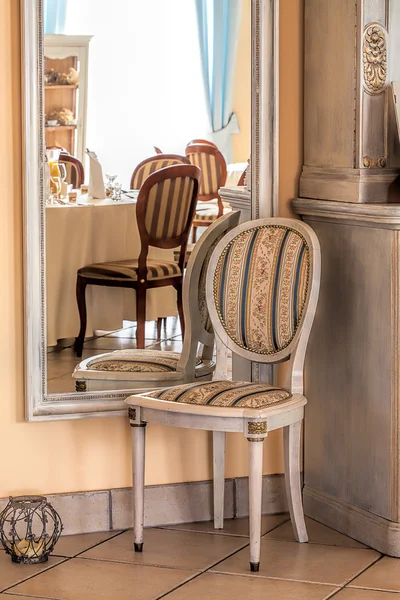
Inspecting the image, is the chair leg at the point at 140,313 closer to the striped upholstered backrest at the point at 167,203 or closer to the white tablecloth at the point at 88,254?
the white tablecloth at the point at 88,254

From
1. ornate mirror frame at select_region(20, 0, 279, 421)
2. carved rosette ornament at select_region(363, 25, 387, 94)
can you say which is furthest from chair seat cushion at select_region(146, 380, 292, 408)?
carved rosette ornament at select_region(363, 25, 387, 94)

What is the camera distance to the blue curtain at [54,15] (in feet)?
10.7

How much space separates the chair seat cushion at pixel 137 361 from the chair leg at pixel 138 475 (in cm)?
28

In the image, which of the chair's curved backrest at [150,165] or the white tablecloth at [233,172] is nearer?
the chair's curved backrest at [150,165]

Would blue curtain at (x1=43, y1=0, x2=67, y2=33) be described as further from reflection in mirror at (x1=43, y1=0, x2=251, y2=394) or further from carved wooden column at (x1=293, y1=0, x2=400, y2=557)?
carved wooden column at (x1=293, y1=0, x2=400, y2=557)

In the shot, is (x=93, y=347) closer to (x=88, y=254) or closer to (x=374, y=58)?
(x=88, y=254)

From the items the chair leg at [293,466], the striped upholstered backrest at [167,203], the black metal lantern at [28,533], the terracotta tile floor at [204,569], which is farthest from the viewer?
the striped upholstered backrest at [167,203]

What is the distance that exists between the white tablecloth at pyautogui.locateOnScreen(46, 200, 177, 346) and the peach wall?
0.34 feet

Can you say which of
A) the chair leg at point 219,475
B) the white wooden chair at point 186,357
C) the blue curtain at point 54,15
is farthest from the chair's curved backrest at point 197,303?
the blue curtain at point 54,15

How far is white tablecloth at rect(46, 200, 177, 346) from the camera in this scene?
335cm

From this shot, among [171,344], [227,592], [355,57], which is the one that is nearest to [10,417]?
[171,344]

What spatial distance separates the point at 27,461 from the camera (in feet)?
11.3

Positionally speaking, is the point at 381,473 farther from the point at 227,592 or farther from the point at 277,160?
the point at 277,160

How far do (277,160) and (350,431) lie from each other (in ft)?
2.99
